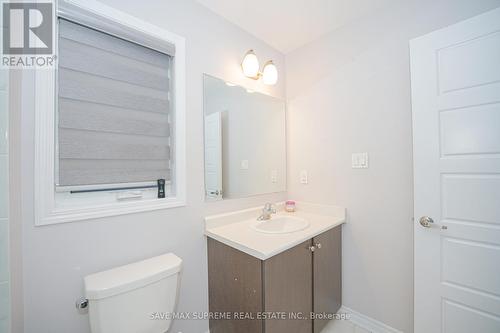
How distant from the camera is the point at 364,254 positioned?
1573 millimetres

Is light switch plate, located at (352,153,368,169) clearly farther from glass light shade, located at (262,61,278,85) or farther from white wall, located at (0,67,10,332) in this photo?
white wall, located at (0,67,10,332)

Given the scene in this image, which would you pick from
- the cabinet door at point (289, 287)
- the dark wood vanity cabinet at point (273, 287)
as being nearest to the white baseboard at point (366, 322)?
the dark wood vanity cabinet at point (273, 287)

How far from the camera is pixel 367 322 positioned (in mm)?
1551

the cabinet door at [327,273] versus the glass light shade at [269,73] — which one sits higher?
the glass light shade at [269,73]

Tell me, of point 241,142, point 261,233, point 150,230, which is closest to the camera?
point 150,230

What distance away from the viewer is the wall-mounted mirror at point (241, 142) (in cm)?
150

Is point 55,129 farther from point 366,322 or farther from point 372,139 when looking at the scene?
point 366,322

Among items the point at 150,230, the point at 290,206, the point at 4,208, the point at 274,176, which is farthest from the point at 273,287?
the point at 4,208

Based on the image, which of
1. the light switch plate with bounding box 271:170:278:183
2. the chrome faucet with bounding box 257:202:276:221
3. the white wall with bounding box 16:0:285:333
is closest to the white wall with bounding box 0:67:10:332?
the white wall with bounding box 16:0:285:333

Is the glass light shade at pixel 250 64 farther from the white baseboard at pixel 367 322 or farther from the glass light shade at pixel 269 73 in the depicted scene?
the white baseboard at pixel 367 322

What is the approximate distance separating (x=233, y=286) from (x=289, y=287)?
13.1 inches

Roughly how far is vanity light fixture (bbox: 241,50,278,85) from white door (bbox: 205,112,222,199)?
459mm

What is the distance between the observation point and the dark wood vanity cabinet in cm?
105

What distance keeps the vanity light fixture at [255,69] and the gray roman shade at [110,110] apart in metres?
0.61
